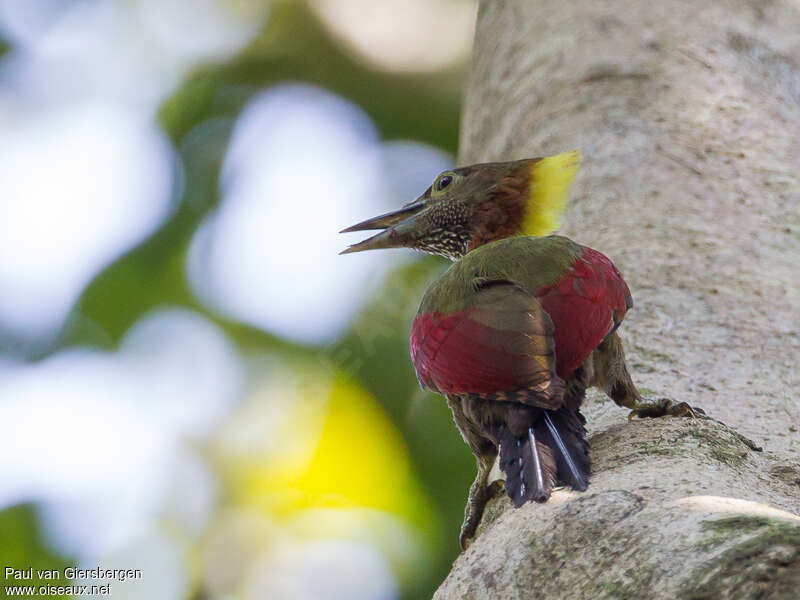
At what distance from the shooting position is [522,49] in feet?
12.1

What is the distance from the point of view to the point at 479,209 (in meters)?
3.50

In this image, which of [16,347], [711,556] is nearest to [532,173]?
[711,556]

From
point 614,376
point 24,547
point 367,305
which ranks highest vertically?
point 614,376

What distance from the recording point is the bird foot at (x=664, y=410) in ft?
7.13

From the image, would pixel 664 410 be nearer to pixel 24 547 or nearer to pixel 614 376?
pixel 614 376

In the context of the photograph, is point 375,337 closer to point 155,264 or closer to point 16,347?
point 155,264

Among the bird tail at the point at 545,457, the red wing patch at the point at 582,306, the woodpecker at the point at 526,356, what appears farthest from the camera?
the red wing patch at the point at 582,306

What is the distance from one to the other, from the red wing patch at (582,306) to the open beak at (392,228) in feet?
4.15

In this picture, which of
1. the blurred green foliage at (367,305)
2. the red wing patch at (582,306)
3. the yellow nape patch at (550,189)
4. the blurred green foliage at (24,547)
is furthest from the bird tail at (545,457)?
the blurred green foliage at (24,547)

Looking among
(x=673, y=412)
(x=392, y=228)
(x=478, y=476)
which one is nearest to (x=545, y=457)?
(x=673, y=412)

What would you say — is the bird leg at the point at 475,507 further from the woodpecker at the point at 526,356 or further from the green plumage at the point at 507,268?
the green plumage at the point at 507,268

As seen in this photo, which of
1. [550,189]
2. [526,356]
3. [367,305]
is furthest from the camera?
[367,305]

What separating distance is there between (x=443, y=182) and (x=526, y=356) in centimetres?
158

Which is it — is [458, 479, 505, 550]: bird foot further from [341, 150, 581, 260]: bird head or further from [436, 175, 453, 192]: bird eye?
[436, 175, 453, 192]: bird eye
